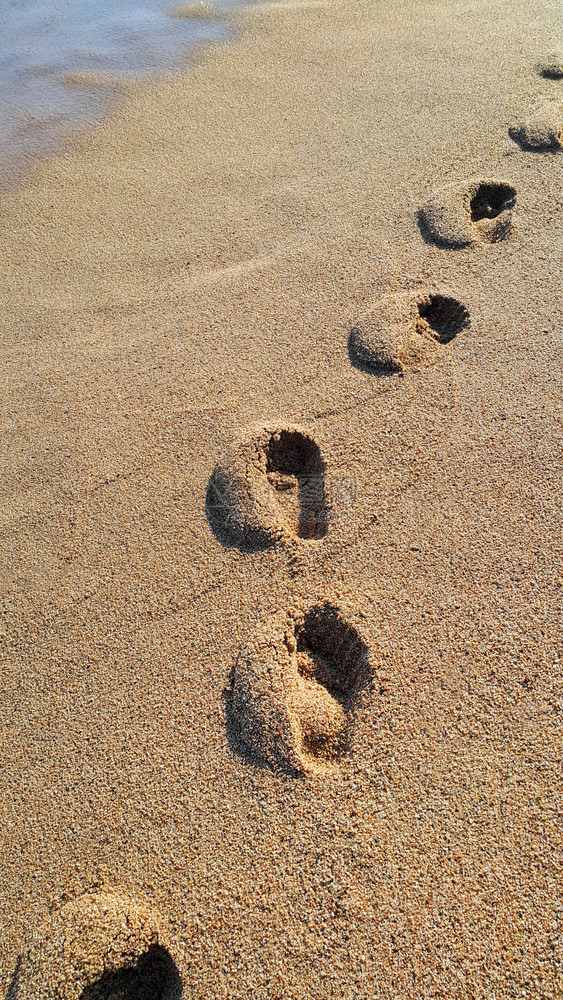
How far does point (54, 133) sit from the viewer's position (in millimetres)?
3588

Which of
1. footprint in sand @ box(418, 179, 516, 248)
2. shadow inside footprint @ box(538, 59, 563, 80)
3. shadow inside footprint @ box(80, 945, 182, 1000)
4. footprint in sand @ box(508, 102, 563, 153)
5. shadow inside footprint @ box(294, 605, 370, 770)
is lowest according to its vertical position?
shadow inside footprint @ box(80, 945, 182, 1000)

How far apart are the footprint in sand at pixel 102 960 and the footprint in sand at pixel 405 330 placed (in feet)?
5.61

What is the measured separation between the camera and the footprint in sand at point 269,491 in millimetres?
1845

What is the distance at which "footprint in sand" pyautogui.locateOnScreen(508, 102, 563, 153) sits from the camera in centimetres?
283

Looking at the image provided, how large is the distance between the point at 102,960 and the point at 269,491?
1.19 meters

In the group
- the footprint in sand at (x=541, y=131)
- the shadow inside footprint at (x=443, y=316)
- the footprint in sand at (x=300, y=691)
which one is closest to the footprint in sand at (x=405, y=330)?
the shadow inside footprint at (x=443, y=316)

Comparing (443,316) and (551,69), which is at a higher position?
(551,69)

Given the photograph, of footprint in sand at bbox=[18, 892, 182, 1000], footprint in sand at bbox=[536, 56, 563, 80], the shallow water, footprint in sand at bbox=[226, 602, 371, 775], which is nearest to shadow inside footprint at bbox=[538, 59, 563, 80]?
footprint in sand at bbox=[536, 56, 563, 80]

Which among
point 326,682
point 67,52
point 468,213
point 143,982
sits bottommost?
point 143,982

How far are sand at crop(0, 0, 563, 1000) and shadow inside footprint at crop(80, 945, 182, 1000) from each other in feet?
0.04

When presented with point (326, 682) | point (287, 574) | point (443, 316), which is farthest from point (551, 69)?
point (326, 682)

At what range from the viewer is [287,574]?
5.76 ft

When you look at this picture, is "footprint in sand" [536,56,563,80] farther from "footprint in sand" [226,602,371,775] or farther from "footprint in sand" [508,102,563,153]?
"footprint in sand" [226,602,371,775]

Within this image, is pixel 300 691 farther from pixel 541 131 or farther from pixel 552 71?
pixel 552 71
